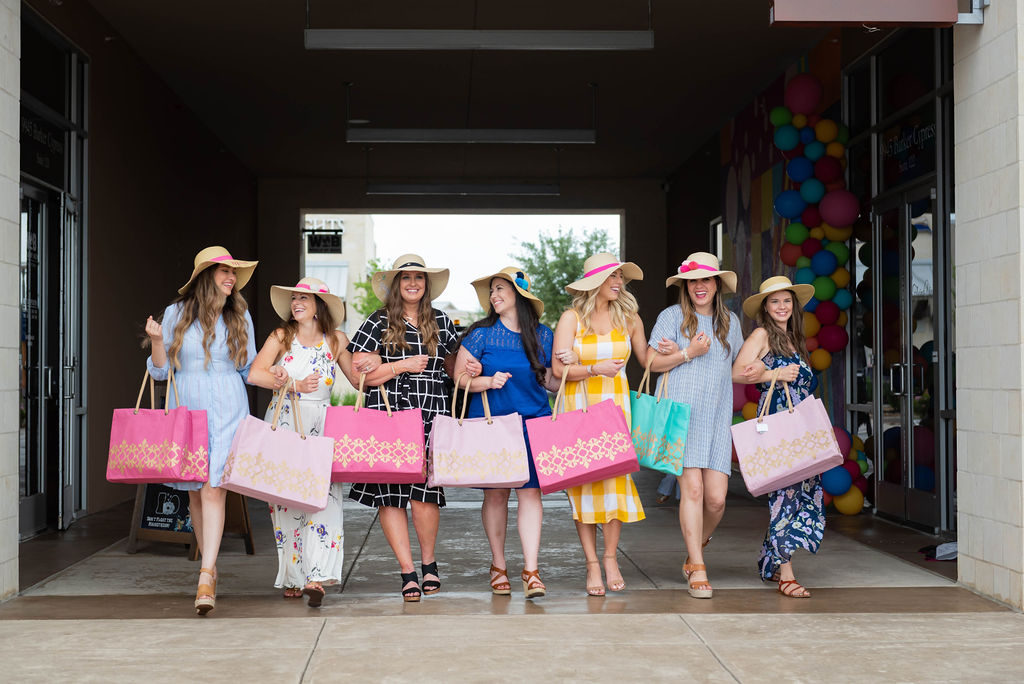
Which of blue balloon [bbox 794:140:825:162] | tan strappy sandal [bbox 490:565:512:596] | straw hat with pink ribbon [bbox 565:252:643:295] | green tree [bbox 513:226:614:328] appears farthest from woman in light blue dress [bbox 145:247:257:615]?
green tree [bbox 513:226:614:328]

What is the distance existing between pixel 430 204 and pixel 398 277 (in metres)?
10.8

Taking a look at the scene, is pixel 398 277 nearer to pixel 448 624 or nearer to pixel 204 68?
pixel 448 624

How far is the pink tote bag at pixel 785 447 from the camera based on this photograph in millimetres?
4566

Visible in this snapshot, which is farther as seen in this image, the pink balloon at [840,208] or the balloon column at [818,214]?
the balloon column at [818,214]

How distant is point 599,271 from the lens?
4.70m

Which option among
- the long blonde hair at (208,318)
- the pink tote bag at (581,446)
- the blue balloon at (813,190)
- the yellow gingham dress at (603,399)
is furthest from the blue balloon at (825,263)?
the long blonde hair at (208,318)

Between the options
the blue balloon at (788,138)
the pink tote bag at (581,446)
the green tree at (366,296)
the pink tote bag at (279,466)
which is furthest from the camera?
the green tree at (366,296)

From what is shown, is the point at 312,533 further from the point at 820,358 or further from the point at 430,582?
the point at 820,358

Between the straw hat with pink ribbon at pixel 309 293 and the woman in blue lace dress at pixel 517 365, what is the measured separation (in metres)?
0.56

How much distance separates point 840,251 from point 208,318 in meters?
5.07

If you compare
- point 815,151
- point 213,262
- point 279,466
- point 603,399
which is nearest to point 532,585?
point 603,399

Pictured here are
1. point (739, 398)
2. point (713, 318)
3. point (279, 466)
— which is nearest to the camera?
point (279, 466)

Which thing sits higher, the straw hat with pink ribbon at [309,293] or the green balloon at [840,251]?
the green balloon at [840,251]

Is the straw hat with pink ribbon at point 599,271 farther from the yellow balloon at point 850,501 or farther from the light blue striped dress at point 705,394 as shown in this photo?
the yellow balloon at point 850,501
